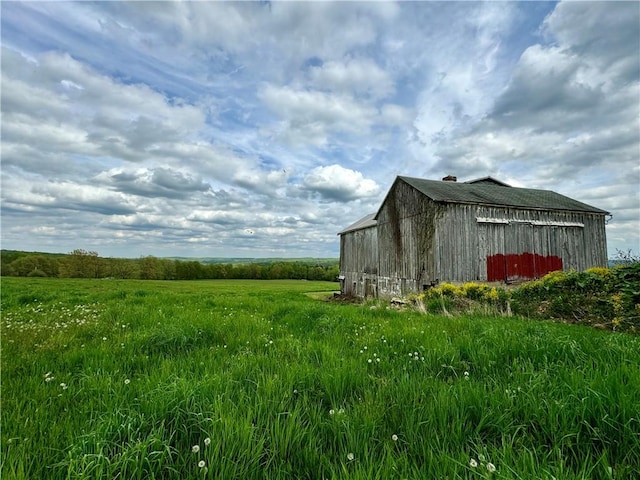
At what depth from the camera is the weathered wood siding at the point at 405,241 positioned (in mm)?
18406

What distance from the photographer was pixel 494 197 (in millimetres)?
19953

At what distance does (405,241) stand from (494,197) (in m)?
6.44

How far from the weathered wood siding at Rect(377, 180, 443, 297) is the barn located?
0.06 m

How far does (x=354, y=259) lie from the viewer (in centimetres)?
3066

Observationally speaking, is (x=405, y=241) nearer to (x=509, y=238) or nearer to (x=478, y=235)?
(x=478, y=235)

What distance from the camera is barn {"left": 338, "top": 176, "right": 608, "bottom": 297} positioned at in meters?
17.8

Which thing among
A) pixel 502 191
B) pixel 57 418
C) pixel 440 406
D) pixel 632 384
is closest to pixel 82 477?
pixel 57 418

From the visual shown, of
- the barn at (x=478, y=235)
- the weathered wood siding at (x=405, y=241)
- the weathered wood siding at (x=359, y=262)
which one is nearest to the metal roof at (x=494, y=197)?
the barn at (x=478, y=235)

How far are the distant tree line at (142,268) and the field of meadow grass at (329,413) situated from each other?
56395 mm

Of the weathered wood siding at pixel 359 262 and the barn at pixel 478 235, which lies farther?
the weathered wood siding at pixel 359 262

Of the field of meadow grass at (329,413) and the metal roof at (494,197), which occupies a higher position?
the metal roof at (494,197)

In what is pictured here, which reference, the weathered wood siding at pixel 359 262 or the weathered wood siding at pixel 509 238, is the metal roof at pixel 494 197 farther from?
the weathered wood siding at pixel 359 262

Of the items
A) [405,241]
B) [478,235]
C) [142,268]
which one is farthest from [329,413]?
[142,268]

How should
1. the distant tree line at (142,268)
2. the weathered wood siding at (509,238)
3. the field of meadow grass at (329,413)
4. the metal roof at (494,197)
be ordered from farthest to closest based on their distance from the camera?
the distant tree line at (142,268) → the metal roof at (494,197) → the weathered wood siding at (509,238) → the field of meadow grass at (329,413)
